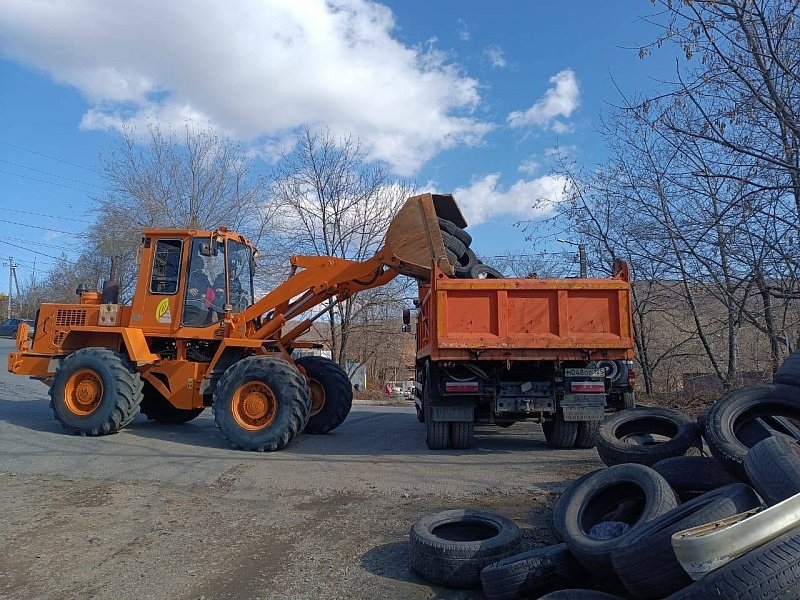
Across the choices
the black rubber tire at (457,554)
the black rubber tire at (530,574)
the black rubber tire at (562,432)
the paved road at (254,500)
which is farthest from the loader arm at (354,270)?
the black rubber tire at (530,574)

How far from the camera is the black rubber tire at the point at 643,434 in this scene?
5.66 metres

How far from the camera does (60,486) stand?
6508mm

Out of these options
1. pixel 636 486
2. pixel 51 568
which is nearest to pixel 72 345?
pixel 51 568

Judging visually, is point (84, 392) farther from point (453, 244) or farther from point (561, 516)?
point (561, 516)

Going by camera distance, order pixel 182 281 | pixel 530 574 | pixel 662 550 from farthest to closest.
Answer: pixel 182 281
pixel 530 574
pixel 662 550

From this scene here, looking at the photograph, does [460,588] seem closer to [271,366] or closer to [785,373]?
[785,373]

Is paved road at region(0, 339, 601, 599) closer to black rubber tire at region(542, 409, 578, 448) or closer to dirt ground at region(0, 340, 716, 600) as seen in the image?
dirt ground at region(0, 340, 716, 600)

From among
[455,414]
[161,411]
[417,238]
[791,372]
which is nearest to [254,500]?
[455,414]

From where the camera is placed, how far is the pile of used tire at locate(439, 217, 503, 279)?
29.5 ft

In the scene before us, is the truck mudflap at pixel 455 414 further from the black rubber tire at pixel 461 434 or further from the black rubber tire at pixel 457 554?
the black rubber tire at pixel 457 554

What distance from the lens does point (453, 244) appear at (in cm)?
909

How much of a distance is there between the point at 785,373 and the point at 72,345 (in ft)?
32.4

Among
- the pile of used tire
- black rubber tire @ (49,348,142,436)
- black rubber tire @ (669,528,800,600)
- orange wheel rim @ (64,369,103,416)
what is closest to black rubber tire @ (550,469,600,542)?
black rubber tire @ (669,528,800,600)

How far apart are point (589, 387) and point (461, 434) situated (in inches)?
72.2
